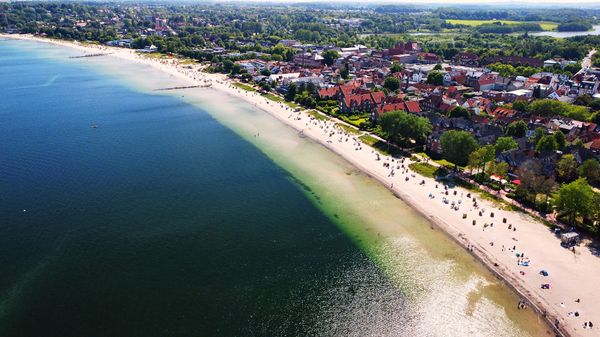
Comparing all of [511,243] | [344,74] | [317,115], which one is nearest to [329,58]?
[344,74]

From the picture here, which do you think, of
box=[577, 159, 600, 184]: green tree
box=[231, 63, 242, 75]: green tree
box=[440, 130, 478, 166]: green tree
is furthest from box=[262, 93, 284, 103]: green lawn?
box=[577, 159, 600, 184]: green tree

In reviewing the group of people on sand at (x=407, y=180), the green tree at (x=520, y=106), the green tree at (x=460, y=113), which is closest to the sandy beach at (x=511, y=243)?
the group of people on sand at (x=407, y=180)

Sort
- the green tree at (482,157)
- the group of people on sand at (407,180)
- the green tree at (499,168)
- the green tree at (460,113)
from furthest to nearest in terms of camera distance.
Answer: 1. the green tree at (460,113)
2. the green tree at (482,157)
3. the green tree at (499,168)
4. the group of people on sand at (407,180)

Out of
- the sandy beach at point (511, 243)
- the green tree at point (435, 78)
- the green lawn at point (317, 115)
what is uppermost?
the green tree at point (435, 78)

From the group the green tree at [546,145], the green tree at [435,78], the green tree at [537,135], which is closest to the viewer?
the green tree at [546,145]

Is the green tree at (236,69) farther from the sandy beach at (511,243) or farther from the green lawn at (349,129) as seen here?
the sandy beach at (511,243)

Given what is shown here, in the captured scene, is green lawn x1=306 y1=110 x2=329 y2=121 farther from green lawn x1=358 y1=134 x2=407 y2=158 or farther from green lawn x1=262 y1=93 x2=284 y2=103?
green lawn x1=358 y1=134 x2=407 y2=158
